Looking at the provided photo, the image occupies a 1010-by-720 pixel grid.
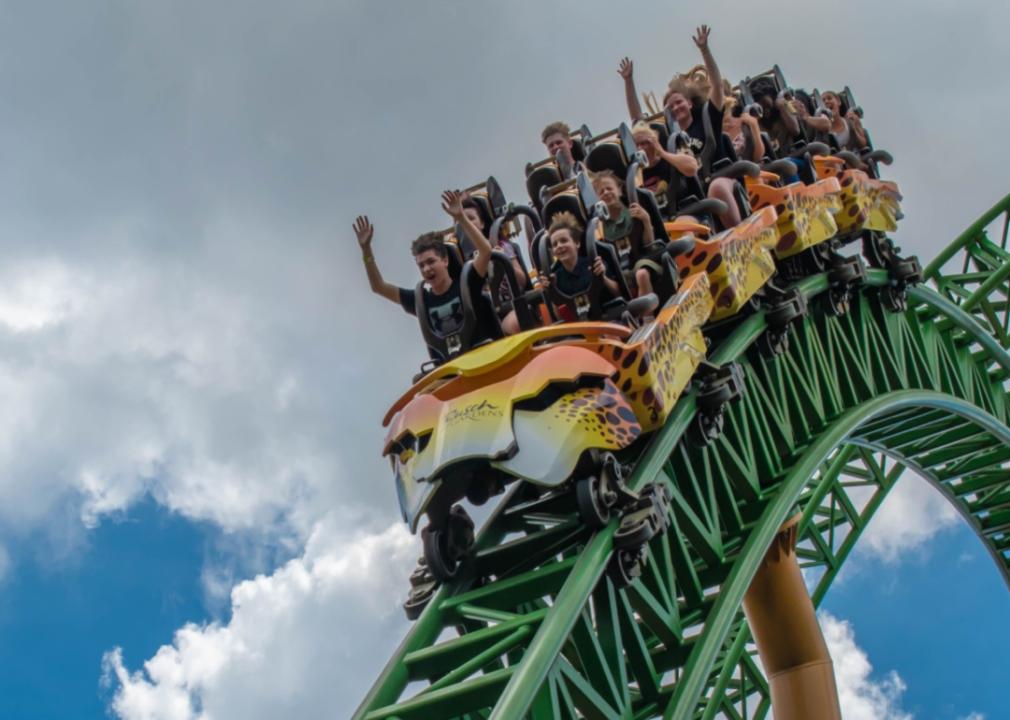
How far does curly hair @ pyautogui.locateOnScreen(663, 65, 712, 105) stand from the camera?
23.5 ft

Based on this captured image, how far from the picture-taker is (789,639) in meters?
7.66

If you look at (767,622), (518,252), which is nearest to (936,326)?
(767,622)

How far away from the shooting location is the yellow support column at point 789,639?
7.52 meters

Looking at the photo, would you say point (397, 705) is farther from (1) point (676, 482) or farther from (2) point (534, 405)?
(1) point (676, 482)

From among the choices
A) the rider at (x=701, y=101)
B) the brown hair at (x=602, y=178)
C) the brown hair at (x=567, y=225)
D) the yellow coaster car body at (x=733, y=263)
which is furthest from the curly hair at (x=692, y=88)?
the brown hair at (x=567, y=225)

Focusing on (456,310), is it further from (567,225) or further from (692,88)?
(692,88)

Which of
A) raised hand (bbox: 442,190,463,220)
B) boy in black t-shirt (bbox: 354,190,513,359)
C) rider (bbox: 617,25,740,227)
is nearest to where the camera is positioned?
raised hand (bbox: 442,190,463,220)

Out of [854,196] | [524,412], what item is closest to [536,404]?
[524,412]

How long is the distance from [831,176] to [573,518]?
3870mm

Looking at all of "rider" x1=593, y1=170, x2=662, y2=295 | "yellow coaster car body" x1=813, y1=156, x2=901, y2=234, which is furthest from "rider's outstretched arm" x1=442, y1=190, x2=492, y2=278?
"yellow coaster car body" x1=813, y1=156, x2=901, y2=234

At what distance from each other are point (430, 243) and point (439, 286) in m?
0.21

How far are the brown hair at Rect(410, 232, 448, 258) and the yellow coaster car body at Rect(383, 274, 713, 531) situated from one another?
638 mm

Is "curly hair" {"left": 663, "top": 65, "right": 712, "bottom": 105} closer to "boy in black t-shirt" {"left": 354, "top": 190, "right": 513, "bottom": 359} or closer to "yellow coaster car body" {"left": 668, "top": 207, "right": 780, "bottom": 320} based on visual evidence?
"yellow coaster car body" {"left": 668, "top": 207, "right": 780, "bottom": 320}

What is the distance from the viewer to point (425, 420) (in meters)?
5.14
